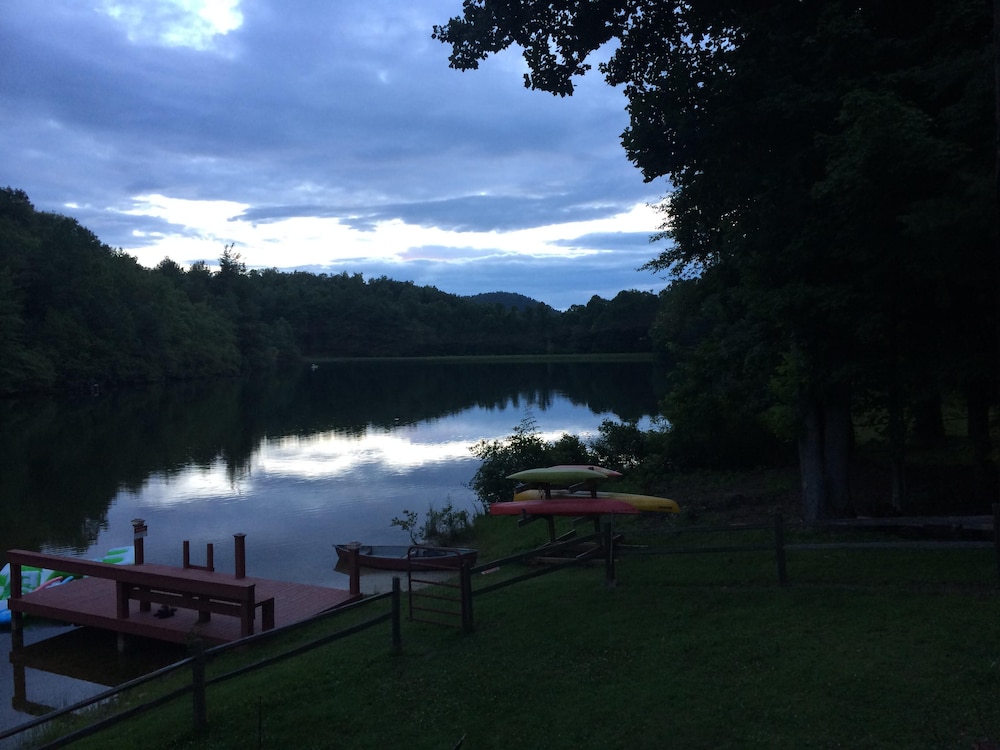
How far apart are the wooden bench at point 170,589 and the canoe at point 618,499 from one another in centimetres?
491

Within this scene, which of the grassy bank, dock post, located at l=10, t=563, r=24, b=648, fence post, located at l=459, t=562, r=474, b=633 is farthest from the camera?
dock post, located at l=10, t=563, r=24, b=648

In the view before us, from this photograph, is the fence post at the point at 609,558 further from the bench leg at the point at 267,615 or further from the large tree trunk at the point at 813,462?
the large tree trunk at the point at 813,462

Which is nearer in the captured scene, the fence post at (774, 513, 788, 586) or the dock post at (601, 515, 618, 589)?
the fence post at (774, 513, 788, 586)

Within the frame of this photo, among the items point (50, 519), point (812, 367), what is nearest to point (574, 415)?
point (50, 519)

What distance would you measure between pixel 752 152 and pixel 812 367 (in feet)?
11.7

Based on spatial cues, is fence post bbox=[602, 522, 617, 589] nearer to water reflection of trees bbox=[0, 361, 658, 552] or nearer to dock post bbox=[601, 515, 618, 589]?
dock post bbox=[601, 515, 618, 589]

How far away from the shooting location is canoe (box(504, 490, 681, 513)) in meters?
13.9

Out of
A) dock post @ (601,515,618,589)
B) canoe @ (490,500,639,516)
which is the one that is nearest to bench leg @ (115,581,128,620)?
canoe @ (490,500,639,516)

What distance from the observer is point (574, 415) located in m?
50.2

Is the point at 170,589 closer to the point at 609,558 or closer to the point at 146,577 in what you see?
the point at 146,577

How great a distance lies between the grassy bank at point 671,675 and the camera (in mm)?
6891

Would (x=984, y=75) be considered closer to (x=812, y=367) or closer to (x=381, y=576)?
(x=812, y=367)

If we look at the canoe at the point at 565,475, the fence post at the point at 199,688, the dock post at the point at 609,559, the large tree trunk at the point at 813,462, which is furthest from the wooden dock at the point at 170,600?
the large tree trunk at the point at 813,462

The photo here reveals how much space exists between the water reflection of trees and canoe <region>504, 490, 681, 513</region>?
1313 cm
